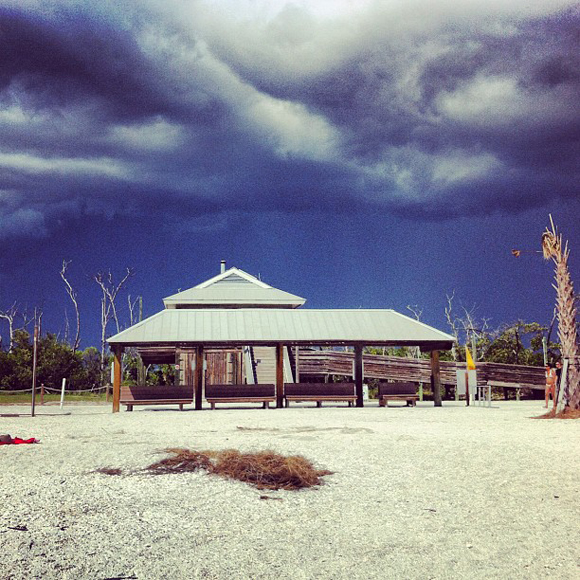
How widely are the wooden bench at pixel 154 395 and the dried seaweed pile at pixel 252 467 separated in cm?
1308

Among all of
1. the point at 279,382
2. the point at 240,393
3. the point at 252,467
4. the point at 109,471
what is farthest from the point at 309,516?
the point at 279,382

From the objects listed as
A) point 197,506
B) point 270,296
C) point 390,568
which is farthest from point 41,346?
point 390,568

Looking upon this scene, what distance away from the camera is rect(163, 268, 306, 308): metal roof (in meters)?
34.3

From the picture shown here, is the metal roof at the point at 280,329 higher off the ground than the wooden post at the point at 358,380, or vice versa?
the metal roof at the point at 280,329

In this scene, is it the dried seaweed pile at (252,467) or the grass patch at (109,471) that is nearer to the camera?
the dried seaweed pile at (252,467)

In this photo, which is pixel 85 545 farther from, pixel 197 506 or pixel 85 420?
pixel 85 420

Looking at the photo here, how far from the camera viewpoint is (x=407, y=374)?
31.9 meters

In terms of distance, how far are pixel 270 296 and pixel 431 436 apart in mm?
23900

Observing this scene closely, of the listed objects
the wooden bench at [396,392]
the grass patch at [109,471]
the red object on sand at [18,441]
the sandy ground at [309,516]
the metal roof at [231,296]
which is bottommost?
the sandy ground at [309,516]

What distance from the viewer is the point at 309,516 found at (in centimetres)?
593

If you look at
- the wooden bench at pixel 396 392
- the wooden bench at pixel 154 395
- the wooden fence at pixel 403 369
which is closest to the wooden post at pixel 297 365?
the wooden fence at pixel 403 369

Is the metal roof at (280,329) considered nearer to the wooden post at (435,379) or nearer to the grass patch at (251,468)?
the wooden post at (435,379)

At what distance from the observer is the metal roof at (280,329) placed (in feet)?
72.4

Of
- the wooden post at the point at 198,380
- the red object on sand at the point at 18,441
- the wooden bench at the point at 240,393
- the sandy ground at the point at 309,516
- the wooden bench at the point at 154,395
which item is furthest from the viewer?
the wooden post at the point at 198,380
